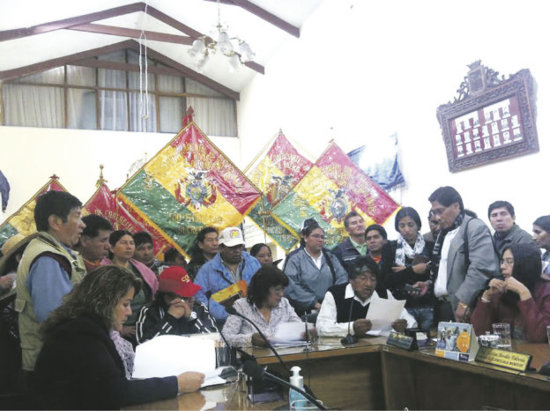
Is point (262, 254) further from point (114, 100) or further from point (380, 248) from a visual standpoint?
point (114, 100)

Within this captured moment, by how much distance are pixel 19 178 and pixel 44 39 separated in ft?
7.32

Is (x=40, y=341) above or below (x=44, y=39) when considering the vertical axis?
below

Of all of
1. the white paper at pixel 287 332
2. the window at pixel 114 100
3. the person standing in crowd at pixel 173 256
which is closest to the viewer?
the white paper at pixel 287 332

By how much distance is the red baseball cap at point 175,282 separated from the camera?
2445 mm

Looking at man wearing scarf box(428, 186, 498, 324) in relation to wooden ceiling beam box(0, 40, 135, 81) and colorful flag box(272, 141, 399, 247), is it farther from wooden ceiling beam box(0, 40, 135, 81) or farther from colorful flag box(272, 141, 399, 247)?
wooden ceiling beam box(0, 40, 135, 81)

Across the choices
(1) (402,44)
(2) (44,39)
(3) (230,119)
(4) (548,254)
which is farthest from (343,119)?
(2) (44,39)

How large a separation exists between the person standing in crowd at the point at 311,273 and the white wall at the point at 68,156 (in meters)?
6.01

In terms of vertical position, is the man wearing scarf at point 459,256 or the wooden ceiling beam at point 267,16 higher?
the wooden ceiling beam at point 267,16

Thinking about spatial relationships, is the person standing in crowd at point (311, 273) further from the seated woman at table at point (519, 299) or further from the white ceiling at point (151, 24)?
the white ceiling at point (151, 24)

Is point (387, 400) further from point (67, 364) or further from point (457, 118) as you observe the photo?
point (457, 118)

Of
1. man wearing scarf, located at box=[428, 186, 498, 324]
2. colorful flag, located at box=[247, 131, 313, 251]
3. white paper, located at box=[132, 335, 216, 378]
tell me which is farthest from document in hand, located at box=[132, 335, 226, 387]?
colorful flag, located at box=[247, 131, 313, 251]

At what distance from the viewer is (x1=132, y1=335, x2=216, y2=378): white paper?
1.70 m

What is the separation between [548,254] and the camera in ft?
9.99

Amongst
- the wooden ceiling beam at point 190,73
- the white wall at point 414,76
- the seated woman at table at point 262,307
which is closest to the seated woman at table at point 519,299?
the seated woman at table at point 262,307
